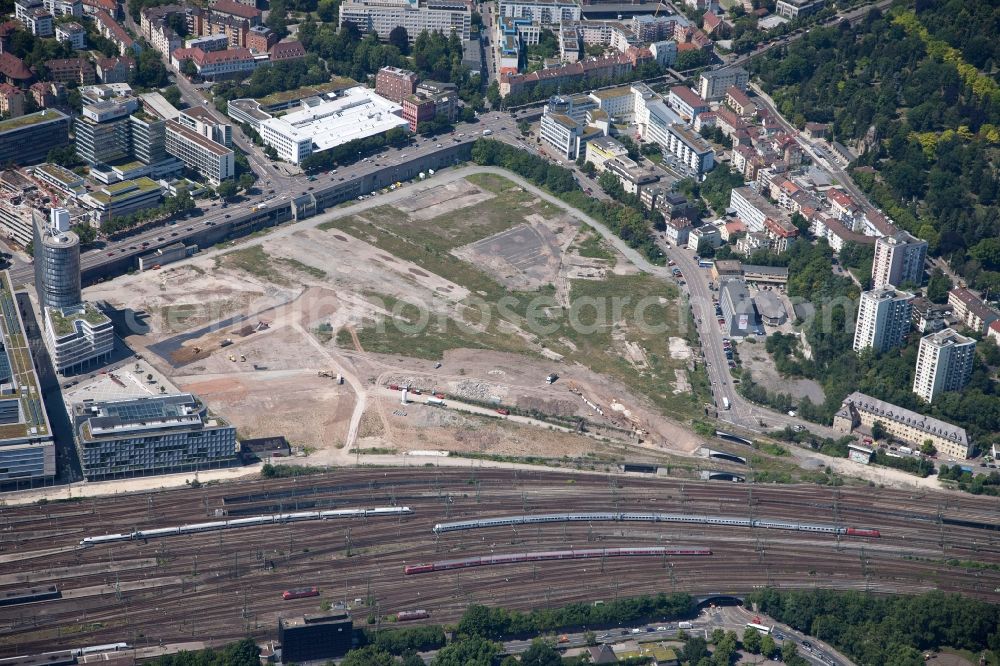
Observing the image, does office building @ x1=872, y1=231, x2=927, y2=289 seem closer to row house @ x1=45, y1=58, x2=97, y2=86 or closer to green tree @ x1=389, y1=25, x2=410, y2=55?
green tree @ x1=389, y1=25, x2=410, y2=55

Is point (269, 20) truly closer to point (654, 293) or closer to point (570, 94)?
point (570, 94)

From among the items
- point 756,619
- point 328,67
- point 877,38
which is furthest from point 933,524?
point 328,67

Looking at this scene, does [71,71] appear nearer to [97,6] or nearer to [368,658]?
[97,6]

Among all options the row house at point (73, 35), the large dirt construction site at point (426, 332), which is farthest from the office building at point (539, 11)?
the row house at point (73, 35)

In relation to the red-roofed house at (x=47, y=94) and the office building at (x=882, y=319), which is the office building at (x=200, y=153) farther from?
the office building at (x=882, y=319)

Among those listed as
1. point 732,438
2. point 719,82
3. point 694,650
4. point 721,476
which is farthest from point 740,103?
point 694,650

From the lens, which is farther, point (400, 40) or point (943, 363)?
point (400, 40)
